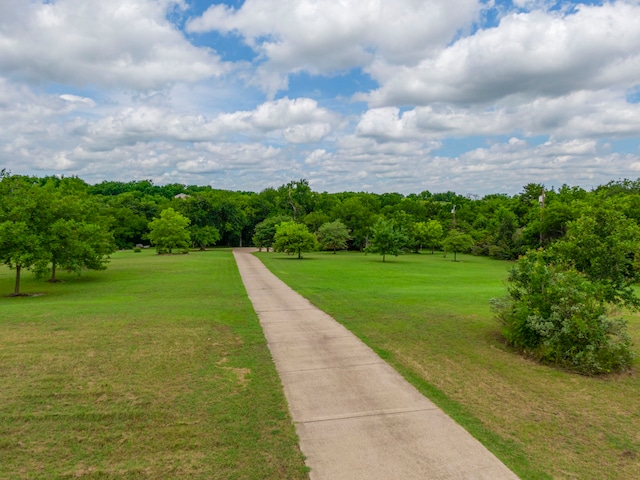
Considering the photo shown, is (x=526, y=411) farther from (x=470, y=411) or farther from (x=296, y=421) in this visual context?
(x=296, y=421)

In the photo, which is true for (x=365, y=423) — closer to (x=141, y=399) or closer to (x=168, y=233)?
(x=141, y=399)

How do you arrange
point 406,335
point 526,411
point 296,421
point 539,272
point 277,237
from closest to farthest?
1. point 296,421
2. point 526,411
3. point 539,272
4. point 406,335
5. point 277,237

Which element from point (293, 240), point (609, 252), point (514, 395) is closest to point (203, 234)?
point (293, 240)

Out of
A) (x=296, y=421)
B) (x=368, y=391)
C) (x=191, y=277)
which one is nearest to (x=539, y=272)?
(x=368, y=391)

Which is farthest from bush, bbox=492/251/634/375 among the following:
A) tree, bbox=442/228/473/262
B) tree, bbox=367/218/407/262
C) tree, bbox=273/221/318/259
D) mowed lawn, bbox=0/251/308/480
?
tree, bbox=442/228/473/262

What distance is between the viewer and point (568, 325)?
8.95 meters

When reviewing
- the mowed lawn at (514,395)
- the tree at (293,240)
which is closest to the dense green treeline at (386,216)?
the tree at (293,240)

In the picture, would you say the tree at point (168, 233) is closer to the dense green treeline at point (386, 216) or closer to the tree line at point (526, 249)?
the tree line at point (526, 249)

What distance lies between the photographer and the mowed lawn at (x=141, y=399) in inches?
205

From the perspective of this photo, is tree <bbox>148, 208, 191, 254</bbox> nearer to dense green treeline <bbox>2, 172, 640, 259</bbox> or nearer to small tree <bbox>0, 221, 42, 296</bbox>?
dense green treeline <bbox>2, 172, 640, 259</bbox>

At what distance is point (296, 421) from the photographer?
6.29 m

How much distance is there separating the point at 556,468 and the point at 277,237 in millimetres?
45497

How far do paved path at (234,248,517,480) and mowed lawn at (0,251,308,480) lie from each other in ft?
1.16

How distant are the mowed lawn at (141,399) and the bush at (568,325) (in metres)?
5.97
